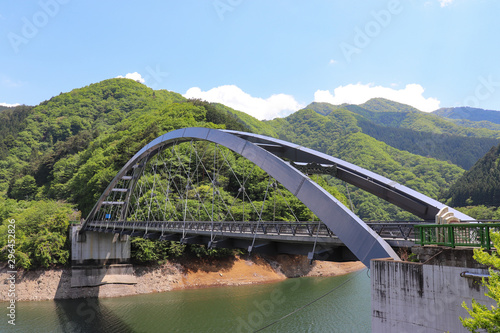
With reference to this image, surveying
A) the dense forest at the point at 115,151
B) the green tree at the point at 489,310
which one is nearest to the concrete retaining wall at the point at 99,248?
the dense forest at the point at 115,151

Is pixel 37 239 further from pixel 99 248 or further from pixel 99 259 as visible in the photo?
pixel 99 259

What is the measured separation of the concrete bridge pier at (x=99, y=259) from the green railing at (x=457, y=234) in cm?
3161

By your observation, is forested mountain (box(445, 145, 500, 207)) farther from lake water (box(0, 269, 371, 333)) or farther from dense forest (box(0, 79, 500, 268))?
lake water (box(0, 269, 371, 333))

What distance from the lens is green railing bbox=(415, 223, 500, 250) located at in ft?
25.8

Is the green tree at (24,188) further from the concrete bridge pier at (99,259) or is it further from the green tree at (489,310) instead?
the green tree at (489,310)

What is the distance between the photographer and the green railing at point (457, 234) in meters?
7.88

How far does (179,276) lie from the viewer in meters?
37.6

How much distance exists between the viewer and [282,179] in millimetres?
13531

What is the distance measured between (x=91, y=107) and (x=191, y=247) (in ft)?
264

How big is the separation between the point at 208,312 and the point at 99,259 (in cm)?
1455

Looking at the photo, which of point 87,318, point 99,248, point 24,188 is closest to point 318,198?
point 87,318

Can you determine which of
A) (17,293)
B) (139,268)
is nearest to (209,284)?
(139,268)

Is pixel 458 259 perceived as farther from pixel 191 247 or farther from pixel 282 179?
pixel 191 247

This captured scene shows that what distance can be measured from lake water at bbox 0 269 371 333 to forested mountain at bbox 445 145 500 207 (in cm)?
3997
